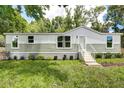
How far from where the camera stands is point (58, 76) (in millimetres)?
9062

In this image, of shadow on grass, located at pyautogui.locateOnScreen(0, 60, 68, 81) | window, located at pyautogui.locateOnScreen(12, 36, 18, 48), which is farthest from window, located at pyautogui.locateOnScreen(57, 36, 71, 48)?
shadow on grass, located at pyautogui.locateOnScreen(0, 60, 68, 81)

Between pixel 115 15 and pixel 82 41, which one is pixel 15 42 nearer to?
pixel 82 41

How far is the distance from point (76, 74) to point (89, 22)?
352cm

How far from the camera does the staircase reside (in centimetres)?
1171

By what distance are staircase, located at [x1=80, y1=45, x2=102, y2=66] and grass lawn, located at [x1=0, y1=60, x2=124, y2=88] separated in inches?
52.2

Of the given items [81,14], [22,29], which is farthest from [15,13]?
[81,14]

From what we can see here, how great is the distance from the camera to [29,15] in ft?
36.9

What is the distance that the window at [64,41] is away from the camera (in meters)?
14.3

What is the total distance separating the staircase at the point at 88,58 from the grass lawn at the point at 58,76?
52.2 inches

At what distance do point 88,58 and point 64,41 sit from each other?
2650mm

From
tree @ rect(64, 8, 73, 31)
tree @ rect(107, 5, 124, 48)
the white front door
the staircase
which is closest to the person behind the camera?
tree @ rect(107, 5, 124, 48)

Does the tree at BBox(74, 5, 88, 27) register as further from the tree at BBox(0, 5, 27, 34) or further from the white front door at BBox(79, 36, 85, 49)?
the tree at BBox(0, 5, 27, 34)

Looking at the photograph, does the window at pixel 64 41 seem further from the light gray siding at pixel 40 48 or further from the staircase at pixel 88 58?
the staircase at pixel 88 58

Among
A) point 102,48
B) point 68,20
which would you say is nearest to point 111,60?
point 102,48
